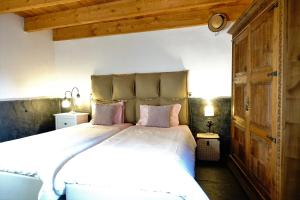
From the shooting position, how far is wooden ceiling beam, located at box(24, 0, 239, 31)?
279cm

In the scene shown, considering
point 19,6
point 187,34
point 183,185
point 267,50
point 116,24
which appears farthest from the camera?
point 116,24

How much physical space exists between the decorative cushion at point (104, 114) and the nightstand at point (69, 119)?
1.85 ft

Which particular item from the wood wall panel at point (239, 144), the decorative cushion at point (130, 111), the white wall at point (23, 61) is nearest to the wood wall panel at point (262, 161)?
the wood wall panel at point (239, 144)

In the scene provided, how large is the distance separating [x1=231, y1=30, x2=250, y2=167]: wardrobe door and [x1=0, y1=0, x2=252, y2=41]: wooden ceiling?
2.22 feet

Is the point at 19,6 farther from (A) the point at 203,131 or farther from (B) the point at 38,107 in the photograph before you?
(A) the point at 203,131

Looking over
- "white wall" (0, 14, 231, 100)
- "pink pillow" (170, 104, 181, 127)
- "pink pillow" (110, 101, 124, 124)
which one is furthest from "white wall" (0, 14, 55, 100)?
"pink pillow" (170, 104, 181, 127)

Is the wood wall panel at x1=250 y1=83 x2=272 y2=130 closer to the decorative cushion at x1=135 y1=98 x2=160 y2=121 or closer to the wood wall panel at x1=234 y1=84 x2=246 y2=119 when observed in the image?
the wood wall panel at x1=234 y1=84 x2=246 y2=119

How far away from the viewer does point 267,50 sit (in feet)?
6.16

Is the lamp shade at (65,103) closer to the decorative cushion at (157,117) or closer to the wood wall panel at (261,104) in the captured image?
the decorative cushion at (157,117)

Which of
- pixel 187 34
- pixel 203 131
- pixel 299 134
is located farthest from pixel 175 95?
pixel 299 134

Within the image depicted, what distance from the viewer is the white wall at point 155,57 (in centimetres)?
348

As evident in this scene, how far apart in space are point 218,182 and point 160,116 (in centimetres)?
124

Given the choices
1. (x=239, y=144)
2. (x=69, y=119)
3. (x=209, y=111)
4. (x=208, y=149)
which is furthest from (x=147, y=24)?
(x=239, y=144)

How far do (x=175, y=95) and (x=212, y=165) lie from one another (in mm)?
1327
